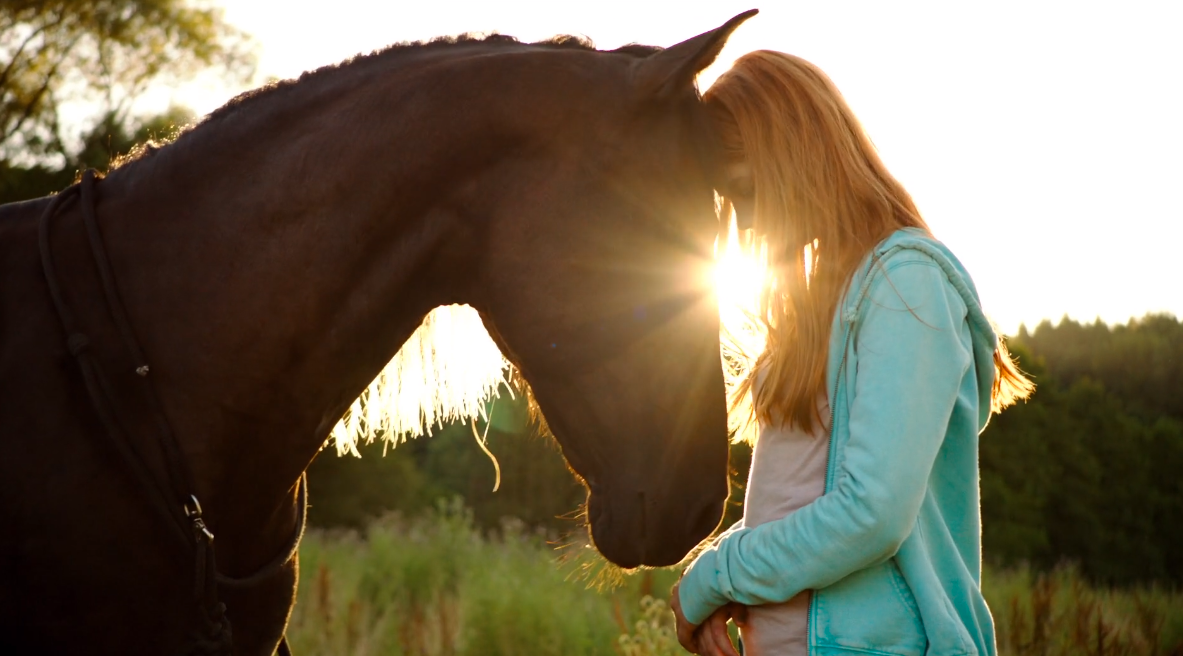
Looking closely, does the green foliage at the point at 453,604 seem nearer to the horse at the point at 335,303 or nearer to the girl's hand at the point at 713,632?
the girl's hand at the point at 713,632

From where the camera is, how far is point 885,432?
1.56 metres

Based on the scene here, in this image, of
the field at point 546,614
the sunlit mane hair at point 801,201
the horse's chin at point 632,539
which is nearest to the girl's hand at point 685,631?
the horse's chin at point 632,539

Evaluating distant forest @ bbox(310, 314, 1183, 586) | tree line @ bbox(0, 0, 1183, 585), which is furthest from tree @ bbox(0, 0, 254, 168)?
distant forest @ bbox(310, 314, 1183, 586)

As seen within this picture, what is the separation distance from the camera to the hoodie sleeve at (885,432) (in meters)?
1.56

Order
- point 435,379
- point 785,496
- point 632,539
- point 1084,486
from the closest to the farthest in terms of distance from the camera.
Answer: point 632,539 → point 785,496 → point 435,379 → point 1084,486

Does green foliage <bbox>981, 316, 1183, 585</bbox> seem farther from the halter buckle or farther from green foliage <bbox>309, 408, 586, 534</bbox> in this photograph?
Answer: the halter buckle

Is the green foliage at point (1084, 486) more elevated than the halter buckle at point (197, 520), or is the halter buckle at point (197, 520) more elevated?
the halter buckle at point (197, 520)

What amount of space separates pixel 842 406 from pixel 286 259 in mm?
1020

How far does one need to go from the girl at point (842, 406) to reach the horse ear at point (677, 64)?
186 mm

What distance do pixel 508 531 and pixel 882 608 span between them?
5805 mm

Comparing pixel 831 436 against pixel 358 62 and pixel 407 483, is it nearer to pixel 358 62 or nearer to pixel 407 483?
pixel 358 62

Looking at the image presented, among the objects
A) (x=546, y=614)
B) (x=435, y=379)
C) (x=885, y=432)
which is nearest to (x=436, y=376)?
(x=435, y=379)

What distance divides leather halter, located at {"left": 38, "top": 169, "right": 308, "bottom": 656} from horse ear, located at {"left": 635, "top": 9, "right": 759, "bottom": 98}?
1000 mm

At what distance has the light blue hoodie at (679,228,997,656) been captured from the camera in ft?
5.15
